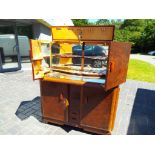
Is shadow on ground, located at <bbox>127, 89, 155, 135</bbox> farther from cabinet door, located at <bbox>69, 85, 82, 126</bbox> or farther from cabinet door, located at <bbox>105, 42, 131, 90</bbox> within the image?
cabinet door, located at <bbox>105, 42, 131, 90</bbox>

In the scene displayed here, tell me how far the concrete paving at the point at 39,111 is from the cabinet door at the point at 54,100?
0.35 metres

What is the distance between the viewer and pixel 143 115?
464 cm

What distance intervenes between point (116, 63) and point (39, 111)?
2.90 metres

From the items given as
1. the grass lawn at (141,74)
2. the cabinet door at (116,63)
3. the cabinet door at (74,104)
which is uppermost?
the cabinet door at (116,63)

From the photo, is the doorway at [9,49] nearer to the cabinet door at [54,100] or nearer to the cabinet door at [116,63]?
the cabinet door at [54,100]

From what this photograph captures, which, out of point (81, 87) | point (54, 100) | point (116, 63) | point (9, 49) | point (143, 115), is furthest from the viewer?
point (9, 49)

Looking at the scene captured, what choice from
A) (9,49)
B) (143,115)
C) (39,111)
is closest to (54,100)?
(39,111)

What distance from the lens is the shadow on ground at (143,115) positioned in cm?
390

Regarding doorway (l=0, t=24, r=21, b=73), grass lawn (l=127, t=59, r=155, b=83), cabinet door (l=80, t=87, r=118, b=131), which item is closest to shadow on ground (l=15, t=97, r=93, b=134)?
cabinet door (l=80, t=87, r=118, b=131)

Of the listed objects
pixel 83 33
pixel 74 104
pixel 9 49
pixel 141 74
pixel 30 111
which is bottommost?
pixel 30 111

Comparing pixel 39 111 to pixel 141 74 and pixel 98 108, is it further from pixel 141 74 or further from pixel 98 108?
pixel 141 74

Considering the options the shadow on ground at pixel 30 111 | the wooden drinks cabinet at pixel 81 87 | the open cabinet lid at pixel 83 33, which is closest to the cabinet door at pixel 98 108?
the wooden drinks cabinet at pixel 81 87

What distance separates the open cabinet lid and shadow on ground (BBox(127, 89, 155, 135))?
2288 mm

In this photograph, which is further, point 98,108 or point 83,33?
point 83,33
